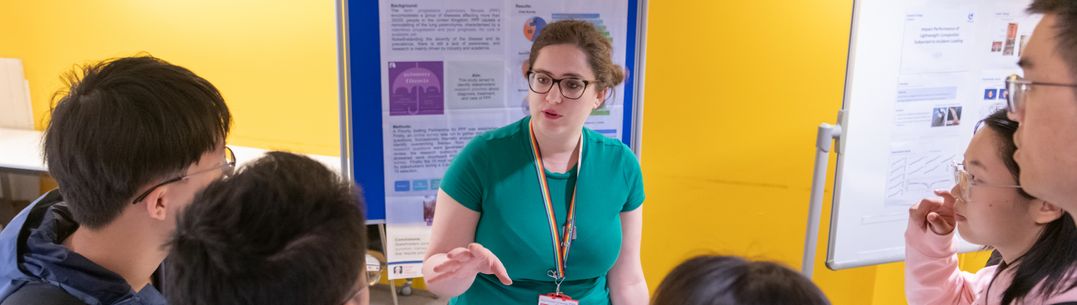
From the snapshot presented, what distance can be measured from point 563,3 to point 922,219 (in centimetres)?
140

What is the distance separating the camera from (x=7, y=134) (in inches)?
179

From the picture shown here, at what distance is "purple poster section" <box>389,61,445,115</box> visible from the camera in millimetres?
2607

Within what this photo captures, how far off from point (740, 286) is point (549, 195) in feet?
3.78

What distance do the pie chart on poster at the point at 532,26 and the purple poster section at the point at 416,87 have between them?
0.33 metres

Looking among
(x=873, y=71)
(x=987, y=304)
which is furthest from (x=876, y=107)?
(x=987, y=304)

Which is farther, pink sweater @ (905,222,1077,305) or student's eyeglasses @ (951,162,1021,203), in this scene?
pink sweater @ (905,222,1077,305)

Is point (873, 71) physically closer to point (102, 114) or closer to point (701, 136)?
point (701, 136)

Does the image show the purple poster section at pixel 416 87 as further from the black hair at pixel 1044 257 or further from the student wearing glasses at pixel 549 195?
the black hair at pixel 1044 257

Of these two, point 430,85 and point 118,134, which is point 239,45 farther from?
point 118,134

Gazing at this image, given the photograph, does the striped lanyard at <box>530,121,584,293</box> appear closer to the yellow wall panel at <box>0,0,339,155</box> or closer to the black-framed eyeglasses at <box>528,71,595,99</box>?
the black-framed eyeglasses at <box>528,71,595,99</box>

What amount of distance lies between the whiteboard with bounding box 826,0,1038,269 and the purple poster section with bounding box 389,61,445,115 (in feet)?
4.82

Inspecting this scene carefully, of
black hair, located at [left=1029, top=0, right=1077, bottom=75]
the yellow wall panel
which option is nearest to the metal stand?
black hair, located at [left=1029, top=0, right=1077, bottom=75]

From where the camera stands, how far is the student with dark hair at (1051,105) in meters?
1.20

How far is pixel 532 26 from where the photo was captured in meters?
2.71
